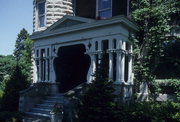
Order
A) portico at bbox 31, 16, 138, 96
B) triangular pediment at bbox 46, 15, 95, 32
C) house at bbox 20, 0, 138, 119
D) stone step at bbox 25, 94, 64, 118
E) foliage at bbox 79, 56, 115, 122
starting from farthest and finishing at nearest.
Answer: triangular pediment at bbox 46, 15, 95, 32
stone step at bbox 25, 94, 64, 118
house at bbox 20, 0, 138, 119
portico at bbox 31, 16, 138, 96
foliage at bbox 79, 56, 115, 122

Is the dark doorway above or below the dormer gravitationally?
below

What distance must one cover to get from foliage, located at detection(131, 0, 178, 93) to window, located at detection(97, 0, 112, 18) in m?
2.72

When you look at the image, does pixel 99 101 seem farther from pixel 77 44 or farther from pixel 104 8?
pixel 104 8

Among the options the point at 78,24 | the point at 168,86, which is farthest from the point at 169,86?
the point at 78,24

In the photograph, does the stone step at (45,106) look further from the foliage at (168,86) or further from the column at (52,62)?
the foliage at (168,86)

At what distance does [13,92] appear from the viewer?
13320mm

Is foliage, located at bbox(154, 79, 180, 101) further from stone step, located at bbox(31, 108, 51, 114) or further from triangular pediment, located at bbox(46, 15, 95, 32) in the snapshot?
stone step, located at bbox(31, 108, 51, 114)

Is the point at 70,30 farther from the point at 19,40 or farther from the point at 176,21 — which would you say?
the point at 19,40

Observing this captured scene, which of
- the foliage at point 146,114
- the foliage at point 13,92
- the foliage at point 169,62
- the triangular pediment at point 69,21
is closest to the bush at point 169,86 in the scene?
the foliage at point 169,62

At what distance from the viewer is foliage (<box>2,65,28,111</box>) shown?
13008 millimetres

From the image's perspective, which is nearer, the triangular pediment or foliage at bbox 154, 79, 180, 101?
foliage at bbox 154, 79, 180, 101

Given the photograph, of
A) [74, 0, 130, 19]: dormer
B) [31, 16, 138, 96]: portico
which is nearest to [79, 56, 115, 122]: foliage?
[31, 16, 138, 96]: portico

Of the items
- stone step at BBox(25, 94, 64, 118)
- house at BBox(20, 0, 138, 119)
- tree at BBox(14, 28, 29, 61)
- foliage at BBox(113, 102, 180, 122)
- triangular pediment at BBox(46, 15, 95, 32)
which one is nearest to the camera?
foliage at BBox(113, 102, 180, 122)

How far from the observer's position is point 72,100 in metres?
9.64
